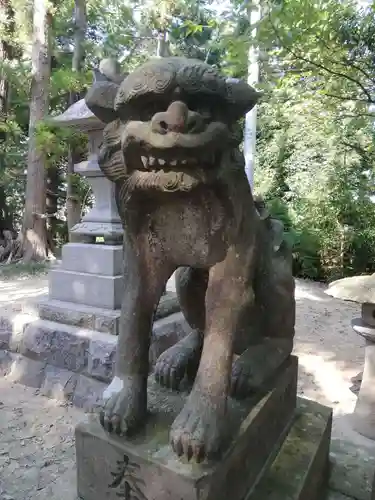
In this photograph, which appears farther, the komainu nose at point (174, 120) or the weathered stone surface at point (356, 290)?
the weathered stone surface at point (356, 290)

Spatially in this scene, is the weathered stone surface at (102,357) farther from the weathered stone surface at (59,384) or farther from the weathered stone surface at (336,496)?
the weathered stone surface at (336,496)

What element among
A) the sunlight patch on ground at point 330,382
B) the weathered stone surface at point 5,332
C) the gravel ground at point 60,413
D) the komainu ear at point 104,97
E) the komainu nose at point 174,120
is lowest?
the sunlight patch on ground at point 330,382

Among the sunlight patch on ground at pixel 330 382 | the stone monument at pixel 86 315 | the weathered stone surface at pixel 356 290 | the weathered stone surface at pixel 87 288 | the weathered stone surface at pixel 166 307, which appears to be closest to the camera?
the weathered stone surface at pixel 356 290

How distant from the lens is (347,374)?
Result: 3088 mm

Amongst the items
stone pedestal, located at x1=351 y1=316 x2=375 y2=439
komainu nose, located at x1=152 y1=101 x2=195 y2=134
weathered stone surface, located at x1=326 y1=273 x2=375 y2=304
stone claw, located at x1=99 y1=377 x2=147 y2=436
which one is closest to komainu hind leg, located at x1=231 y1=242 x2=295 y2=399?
stone claw, located at x1=99 y1=377 x2=147 y2=436

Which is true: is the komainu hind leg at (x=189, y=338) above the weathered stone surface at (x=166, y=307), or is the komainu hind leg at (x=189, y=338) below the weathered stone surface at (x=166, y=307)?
above

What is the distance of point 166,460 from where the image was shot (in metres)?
0.96

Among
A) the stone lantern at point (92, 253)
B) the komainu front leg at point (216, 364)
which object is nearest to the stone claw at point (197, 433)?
the komainu front leg at point (216, 364)

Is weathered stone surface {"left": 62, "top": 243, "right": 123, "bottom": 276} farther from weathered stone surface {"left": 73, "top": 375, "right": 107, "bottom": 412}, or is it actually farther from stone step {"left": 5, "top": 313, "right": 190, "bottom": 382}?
weathered stone surface {"left": 73, "top": 375, "right": 107, "bottom": 412}

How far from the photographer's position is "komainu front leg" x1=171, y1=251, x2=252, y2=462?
98cm

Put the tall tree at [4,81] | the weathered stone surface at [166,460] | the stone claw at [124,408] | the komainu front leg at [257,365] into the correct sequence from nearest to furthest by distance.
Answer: the weathered stone surface at [166,460] → the stone claw at [124,408] → the komainu front leg at [257,365] → the tall tree at [4,81]

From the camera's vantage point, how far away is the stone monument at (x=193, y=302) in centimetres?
88

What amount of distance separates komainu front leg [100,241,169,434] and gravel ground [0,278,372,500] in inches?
17.4

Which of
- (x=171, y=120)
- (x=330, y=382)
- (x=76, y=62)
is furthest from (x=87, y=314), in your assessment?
(x=76, y=62)
